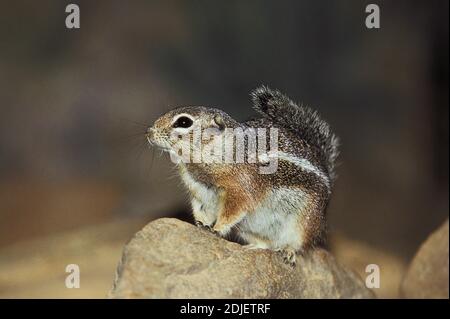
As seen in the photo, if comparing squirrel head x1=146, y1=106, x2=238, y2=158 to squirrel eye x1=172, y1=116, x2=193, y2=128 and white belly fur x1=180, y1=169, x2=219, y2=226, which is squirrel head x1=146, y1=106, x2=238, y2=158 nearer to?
squirrel eye x1=172, y1=116, x2=193, y2=128

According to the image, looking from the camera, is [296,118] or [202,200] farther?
[296,118]

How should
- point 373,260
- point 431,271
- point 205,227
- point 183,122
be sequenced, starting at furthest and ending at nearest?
point 373,260
point 431,271
point 205,227
point 183,122

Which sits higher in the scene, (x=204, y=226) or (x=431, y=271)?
(x=204, y=226)

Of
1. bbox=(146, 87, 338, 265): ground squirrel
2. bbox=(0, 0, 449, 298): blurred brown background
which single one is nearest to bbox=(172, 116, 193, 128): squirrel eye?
bbox=(146, 87, 338, 265): ground squirrel

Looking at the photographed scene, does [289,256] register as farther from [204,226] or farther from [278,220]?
[204,226]

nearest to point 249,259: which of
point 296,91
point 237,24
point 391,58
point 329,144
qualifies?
point 329,144

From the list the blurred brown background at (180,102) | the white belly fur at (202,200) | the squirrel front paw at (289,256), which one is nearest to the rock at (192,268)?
the squirrel front paw at (289,256)

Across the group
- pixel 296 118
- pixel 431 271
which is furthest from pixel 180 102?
pixel 431 271

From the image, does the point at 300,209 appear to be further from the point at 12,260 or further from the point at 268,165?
the point at 12,260

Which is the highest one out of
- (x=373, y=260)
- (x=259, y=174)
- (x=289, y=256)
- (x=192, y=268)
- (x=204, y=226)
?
(x=259, y=174)
